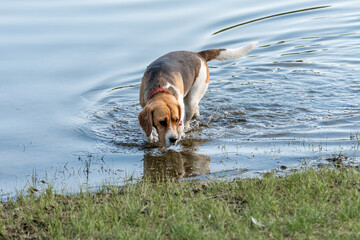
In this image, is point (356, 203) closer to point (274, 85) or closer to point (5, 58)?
point (274, 85)

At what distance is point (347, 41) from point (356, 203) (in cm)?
865

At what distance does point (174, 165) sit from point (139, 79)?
4.10 m

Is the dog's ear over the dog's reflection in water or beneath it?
over

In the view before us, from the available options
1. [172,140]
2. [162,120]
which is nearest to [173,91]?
[162,120]

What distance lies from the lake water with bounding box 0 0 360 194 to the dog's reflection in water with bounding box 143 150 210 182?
0.03 metres

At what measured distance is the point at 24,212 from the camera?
4.95 metres

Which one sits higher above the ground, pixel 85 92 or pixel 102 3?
pixel 102 3

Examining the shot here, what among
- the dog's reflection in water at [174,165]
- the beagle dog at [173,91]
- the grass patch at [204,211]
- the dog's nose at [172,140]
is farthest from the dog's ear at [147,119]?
the grass patch at [204,211]

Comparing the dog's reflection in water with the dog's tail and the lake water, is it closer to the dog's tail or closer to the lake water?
the lake water

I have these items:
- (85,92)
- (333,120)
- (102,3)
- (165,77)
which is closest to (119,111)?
(85,92)

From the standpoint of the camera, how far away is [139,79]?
1081cm

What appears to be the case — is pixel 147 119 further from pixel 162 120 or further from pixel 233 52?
pixel 233 52

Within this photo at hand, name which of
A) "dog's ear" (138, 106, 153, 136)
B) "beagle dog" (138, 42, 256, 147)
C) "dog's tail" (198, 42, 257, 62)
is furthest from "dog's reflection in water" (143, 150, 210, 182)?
"dog's tail" (198, 42, 257, 62)

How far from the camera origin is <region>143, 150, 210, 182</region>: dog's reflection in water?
6566 mm
